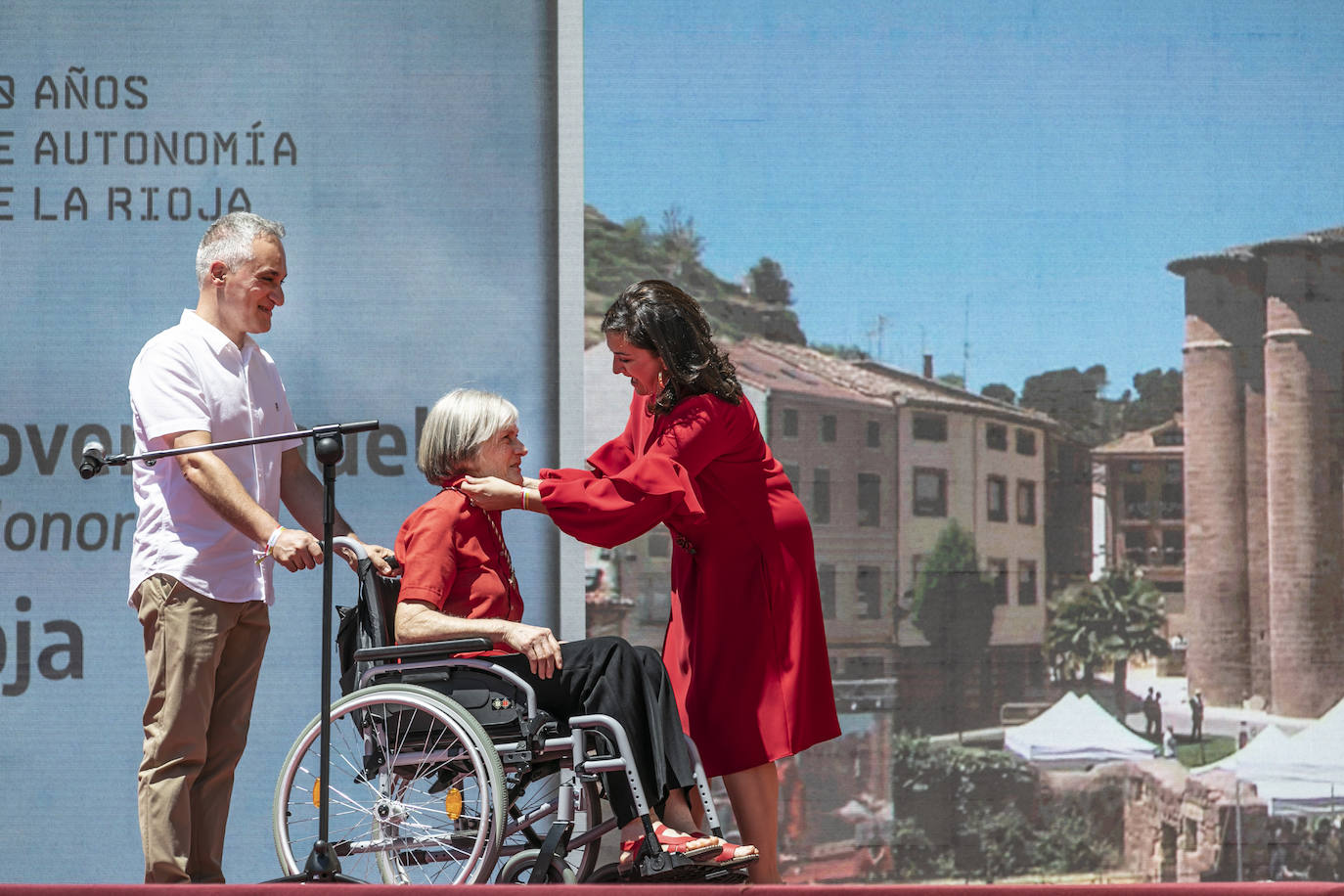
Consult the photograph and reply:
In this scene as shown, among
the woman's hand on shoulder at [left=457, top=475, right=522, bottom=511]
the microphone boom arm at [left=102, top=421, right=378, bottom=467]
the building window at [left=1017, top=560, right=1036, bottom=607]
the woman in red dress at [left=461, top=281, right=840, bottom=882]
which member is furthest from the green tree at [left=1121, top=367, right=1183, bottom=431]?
the microphone boom arm at [left=102, top=421, right=378, bottom=467]

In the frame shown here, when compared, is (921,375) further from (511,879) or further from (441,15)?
(511,879)

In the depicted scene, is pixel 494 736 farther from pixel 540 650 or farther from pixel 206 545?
pixel 206 545

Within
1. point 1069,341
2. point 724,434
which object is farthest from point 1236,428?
point 724,434

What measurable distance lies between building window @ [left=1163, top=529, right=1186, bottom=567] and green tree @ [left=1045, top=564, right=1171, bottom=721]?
9 centimetres

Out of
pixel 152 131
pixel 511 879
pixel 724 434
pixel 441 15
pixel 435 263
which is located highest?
pixel 441 15

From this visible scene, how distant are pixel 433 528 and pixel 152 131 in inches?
79.0

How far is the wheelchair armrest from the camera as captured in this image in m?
2.53

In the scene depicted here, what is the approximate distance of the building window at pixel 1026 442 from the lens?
414 centimetres

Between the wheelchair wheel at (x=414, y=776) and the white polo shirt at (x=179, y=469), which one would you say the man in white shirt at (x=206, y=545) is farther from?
the wheelchair wheel at (x=414, y=776)

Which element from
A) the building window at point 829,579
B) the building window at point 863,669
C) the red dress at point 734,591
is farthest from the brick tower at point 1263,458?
the red dress at point 734,591

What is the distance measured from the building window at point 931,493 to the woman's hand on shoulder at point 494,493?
1.77 m

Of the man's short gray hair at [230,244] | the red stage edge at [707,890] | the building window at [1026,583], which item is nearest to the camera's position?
the red stage edge at [707,890]

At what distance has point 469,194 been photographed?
405cm

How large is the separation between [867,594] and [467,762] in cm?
178
